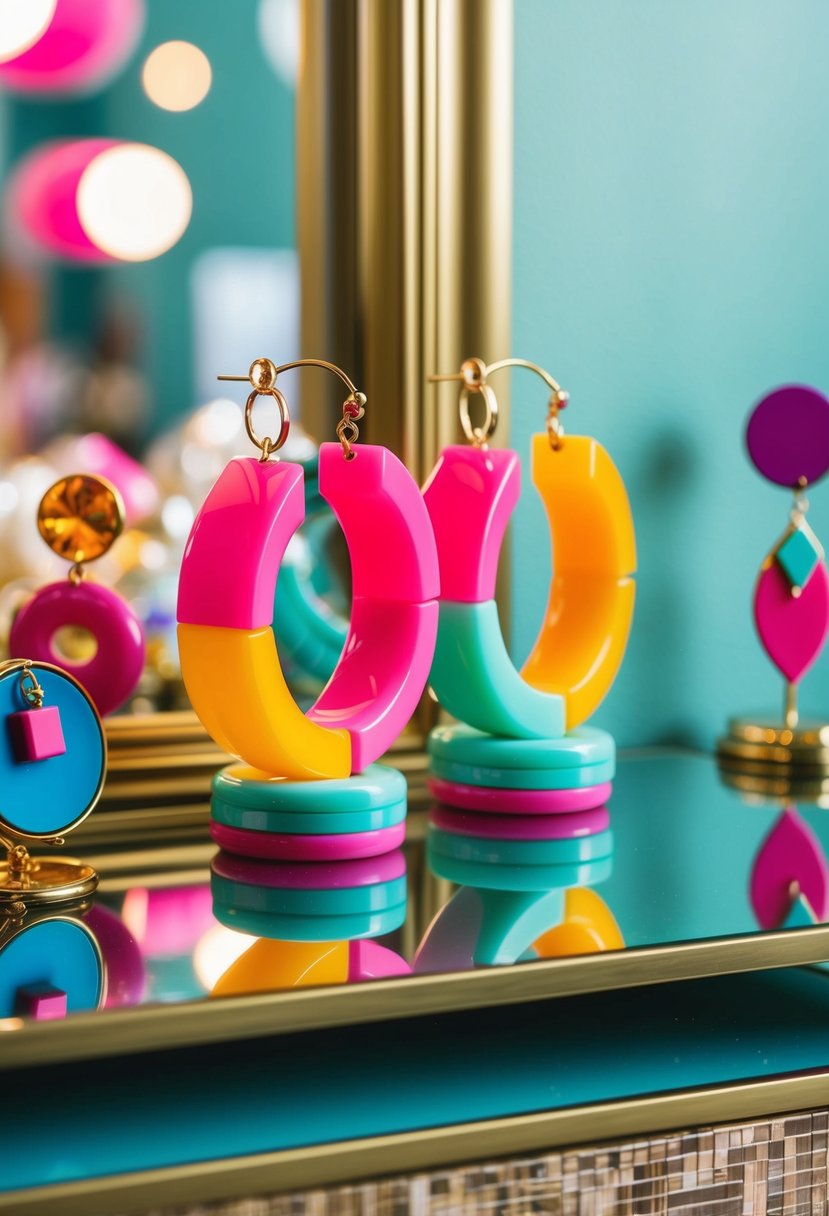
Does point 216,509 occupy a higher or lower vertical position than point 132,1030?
higher

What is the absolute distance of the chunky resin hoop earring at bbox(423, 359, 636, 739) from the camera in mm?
875

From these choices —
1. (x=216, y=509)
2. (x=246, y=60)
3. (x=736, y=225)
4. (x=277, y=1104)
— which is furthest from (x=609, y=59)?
(x=277, y=1104)

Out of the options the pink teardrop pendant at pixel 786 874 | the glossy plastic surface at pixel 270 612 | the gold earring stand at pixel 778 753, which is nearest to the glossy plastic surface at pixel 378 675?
the glossy plastic surface at pixel 270 612

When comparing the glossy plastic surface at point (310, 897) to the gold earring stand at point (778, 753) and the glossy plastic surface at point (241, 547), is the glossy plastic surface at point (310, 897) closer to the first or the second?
the glossy plastic surface at point (241, 547)

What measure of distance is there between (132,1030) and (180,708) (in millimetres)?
439

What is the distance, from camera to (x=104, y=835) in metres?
0.91

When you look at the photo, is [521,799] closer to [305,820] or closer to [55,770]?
[305,820]

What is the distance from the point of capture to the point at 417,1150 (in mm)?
583

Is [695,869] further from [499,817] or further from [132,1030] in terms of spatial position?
[132,1030]

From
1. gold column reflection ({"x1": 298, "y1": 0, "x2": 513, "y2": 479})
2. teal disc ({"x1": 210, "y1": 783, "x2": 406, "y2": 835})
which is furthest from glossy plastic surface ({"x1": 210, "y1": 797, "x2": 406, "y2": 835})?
gold column reflection ({"x1": 298, "y1": 0, "x2": 513, "y2": 479})

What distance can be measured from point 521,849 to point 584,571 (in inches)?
8.7

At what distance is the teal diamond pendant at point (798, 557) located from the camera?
1120 mm

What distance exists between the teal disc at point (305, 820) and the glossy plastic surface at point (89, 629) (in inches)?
5.3

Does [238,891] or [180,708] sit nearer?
[238,891]
